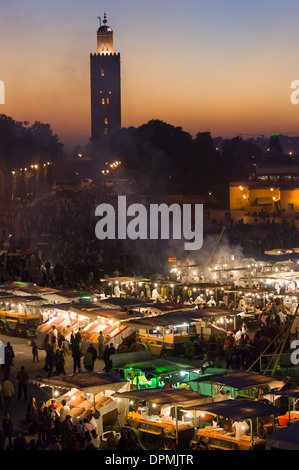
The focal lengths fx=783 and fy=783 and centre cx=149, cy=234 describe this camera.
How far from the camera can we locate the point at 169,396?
1347cm

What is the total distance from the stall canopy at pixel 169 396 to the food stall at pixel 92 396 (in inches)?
12.1

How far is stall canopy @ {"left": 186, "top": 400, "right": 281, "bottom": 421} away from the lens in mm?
12188

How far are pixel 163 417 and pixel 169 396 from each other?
37 cm

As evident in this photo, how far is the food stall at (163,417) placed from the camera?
13.1 metres

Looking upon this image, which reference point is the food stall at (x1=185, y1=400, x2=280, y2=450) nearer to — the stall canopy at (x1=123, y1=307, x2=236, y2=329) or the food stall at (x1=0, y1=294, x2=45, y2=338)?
the stall canopy at (x1=123, y1=307, x2=236, y2=329)

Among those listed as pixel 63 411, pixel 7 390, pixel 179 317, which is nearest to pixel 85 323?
pixel 179 317

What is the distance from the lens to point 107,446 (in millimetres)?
12930

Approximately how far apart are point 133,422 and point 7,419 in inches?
87.5

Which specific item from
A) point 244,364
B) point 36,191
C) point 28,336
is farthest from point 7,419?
point 36,191

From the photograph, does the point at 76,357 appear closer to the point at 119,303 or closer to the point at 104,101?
the point at 119,303

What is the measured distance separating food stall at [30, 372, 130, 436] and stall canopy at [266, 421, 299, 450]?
153 inches

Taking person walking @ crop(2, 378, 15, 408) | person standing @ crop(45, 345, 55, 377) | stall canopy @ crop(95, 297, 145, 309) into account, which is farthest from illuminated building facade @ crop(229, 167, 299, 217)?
person walking @ crop(2, 378, 15, 408)

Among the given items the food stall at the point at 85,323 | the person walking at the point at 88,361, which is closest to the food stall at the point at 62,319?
the food stall at the point at 85,323
